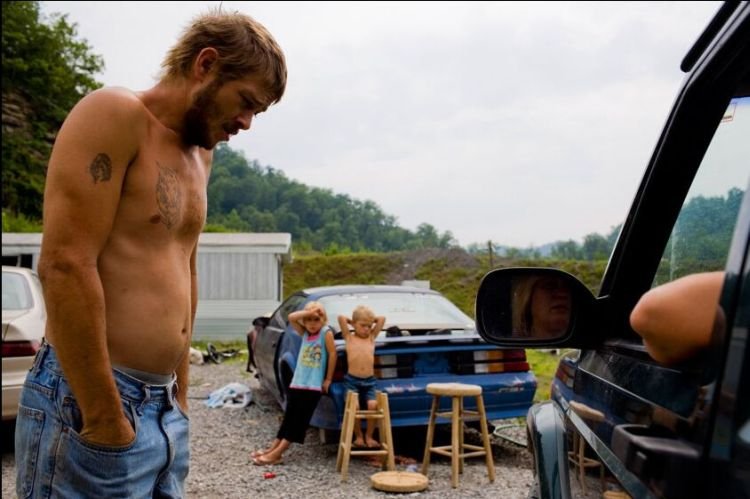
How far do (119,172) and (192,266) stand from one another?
50 cm

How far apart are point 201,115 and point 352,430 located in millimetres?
4557

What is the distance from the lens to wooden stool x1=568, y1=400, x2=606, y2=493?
1338 mm

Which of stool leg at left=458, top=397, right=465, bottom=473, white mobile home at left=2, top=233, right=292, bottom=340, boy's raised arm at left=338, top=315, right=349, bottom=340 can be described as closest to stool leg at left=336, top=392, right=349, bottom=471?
boy's raised arm at left=338, top=315, right=349, bottom=340

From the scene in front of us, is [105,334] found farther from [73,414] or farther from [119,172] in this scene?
[119,172]

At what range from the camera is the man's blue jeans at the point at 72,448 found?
168 centimetres

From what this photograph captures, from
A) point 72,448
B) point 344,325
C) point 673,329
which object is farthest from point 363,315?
point 673,329

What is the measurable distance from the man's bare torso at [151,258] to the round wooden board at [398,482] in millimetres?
4062

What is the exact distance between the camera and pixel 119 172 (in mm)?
1746

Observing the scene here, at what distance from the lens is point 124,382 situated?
70.4 inches

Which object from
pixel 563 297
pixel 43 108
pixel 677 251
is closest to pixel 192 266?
pixel 563 297

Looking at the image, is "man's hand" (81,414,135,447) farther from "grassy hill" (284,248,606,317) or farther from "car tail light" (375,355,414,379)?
"grassy hill" (284,248,606,317)

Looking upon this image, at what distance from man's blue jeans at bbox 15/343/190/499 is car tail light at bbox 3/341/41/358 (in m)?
4.60

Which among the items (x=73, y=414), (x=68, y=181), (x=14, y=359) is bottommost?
(x=14, y=359)

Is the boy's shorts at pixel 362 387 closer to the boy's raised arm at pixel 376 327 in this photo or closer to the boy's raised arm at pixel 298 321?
the boy's raised arm at pixel 376 327
